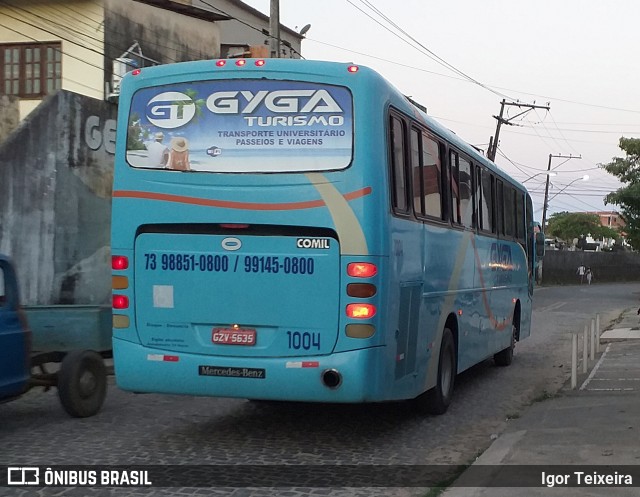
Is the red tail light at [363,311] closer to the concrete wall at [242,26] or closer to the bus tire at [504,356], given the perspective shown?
the bus tire at [504,356]

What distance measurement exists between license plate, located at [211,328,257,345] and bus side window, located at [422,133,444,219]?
2531mm

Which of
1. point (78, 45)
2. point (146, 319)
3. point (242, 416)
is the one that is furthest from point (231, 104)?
point (78, 45)

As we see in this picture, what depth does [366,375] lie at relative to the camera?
25.1ft

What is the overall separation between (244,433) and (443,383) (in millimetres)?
2585

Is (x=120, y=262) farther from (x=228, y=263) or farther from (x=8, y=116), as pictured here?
(x=8, y=116)

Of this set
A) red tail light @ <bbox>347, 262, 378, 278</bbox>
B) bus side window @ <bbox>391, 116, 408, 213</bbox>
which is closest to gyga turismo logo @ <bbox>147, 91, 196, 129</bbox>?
bus side window @ <bbox>391, 116, 408, 213</bbox>

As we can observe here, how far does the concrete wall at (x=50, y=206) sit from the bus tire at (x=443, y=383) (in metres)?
7.92

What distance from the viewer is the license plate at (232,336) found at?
7.90 metres

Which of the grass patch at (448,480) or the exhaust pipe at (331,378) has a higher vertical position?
the exhaust pipe at (331,378)

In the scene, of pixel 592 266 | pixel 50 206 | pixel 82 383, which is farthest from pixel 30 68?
pixel 592 266

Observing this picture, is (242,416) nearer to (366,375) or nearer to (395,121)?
(366,375)

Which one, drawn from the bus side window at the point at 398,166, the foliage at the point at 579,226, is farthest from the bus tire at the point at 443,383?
the foliage at the point at 579,226

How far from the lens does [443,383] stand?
33.9ft

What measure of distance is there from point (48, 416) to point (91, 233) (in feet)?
23.2
